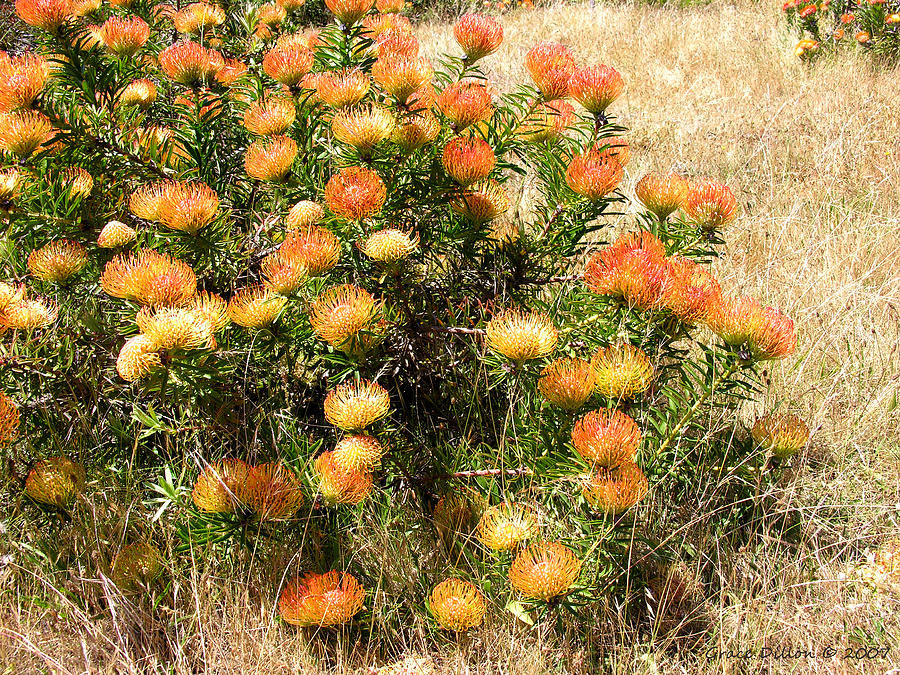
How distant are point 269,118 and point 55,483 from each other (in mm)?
A: 1026

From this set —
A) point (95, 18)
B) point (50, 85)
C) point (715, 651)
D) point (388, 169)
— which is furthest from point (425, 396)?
point (95, 18)

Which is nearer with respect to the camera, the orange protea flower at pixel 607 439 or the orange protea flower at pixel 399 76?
the orange protea flower at pixel 607 439

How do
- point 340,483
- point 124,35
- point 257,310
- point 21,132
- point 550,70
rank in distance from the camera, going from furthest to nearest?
1. point 124,35
2. point 550,70
3. point 21,132
4. point 257,310
5. point 340,483

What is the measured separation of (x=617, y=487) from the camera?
4.38 feet

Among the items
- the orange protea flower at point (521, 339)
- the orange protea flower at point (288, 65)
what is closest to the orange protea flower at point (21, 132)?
the orange protea flower at point (288, 65)

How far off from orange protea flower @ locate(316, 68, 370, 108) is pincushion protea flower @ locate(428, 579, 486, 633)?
116 cm

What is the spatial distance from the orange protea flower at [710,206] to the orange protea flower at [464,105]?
1.80 feet

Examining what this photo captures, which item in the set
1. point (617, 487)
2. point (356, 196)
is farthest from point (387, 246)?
point (617, 487)

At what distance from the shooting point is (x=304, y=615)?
1507 mm

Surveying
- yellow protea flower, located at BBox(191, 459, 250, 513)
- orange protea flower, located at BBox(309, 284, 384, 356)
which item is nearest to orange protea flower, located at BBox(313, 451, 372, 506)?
yellow protea flower, located at BBox(191, 459, 250, 513)

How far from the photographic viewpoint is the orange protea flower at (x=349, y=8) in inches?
73.0

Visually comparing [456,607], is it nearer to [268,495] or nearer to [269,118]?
[268,495]

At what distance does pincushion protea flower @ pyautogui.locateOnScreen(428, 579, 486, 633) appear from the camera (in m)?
1.50

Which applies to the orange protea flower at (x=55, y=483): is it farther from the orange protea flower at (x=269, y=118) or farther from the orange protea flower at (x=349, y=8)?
the orange protea flower at (x=349, y=8)
